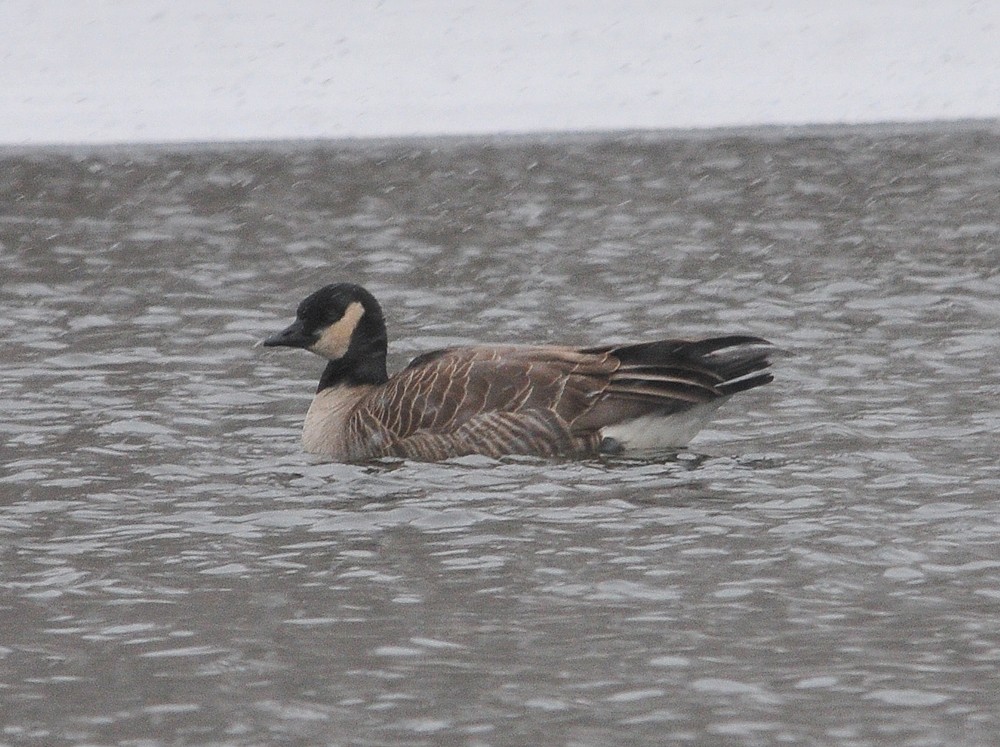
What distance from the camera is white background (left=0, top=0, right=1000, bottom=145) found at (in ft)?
67.2

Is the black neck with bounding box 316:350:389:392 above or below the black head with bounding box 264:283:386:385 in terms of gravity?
below

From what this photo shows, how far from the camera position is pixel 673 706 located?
6.38 m

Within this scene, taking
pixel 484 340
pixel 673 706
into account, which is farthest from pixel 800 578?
pixel 484 340

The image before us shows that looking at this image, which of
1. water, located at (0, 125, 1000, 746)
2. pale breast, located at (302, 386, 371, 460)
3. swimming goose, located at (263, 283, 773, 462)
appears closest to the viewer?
water, located at (0, 125, 1000, 746)

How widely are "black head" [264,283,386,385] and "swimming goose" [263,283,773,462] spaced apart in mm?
527

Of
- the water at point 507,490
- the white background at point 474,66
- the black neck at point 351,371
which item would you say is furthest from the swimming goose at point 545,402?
the white background at point 474,66

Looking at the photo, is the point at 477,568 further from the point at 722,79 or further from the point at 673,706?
the point at 722,79

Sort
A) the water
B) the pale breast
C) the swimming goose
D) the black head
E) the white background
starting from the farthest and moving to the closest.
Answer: the white background → the black head → the pale breast → the swimming goose → the water

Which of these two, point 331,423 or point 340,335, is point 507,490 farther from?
point 340,335

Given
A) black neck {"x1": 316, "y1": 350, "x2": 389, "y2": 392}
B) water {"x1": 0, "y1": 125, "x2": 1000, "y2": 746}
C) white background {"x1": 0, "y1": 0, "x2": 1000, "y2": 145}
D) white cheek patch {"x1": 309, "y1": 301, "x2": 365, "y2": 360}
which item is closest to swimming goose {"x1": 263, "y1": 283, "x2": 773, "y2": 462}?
water {"x1": 0, "y1": 125, "x2": 1000, "y2": 746}

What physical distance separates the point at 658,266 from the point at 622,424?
4788 mm

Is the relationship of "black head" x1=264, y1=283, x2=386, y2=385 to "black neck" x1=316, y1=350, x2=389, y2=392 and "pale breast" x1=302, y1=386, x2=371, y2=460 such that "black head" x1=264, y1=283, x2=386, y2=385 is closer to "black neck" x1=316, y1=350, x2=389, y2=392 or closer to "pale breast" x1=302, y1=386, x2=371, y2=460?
"black neck" x1=316, y1=350, x2=389, y2=392

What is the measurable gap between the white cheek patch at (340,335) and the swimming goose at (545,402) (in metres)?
0.56

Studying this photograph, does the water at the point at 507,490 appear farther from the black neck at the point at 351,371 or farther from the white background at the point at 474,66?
the white background at the point at 474,66
